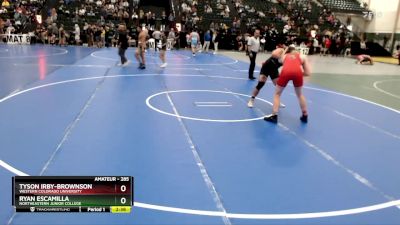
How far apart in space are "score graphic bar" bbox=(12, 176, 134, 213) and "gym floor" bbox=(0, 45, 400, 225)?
28.2 inches

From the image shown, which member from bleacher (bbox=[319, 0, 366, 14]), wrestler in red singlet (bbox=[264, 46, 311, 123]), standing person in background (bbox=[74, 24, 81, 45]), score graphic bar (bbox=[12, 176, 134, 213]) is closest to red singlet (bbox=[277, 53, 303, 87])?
wrestler in red singlet (bbox=[264, 46, 311, 123])

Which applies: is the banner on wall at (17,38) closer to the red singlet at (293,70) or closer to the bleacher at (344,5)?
the red singlet at (293,70)

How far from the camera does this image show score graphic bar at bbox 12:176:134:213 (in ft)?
8.89

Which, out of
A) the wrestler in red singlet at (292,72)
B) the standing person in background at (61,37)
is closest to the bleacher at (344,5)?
the standing person in background at (61,37)

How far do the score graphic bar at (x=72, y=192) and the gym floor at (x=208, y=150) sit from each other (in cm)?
72

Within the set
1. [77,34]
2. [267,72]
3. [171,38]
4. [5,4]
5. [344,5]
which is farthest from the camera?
[344,5]

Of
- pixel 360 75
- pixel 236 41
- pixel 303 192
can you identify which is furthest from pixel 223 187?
pixel 236 41

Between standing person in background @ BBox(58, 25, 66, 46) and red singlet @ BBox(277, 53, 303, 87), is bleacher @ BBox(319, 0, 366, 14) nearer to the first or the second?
standing person in background @ BBox(58, 25, 66, 46)

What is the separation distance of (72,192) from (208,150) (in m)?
2.85

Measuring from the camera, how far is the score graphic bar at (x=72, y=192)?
2709mm

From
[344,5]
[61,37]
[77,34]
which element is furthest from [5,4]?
[344,5]

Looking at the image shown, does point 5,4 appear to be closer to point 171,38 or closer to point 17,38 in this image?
point 17,38

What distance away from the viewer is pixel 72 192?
2.72m

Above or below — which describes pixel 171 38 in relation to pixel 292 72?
above
